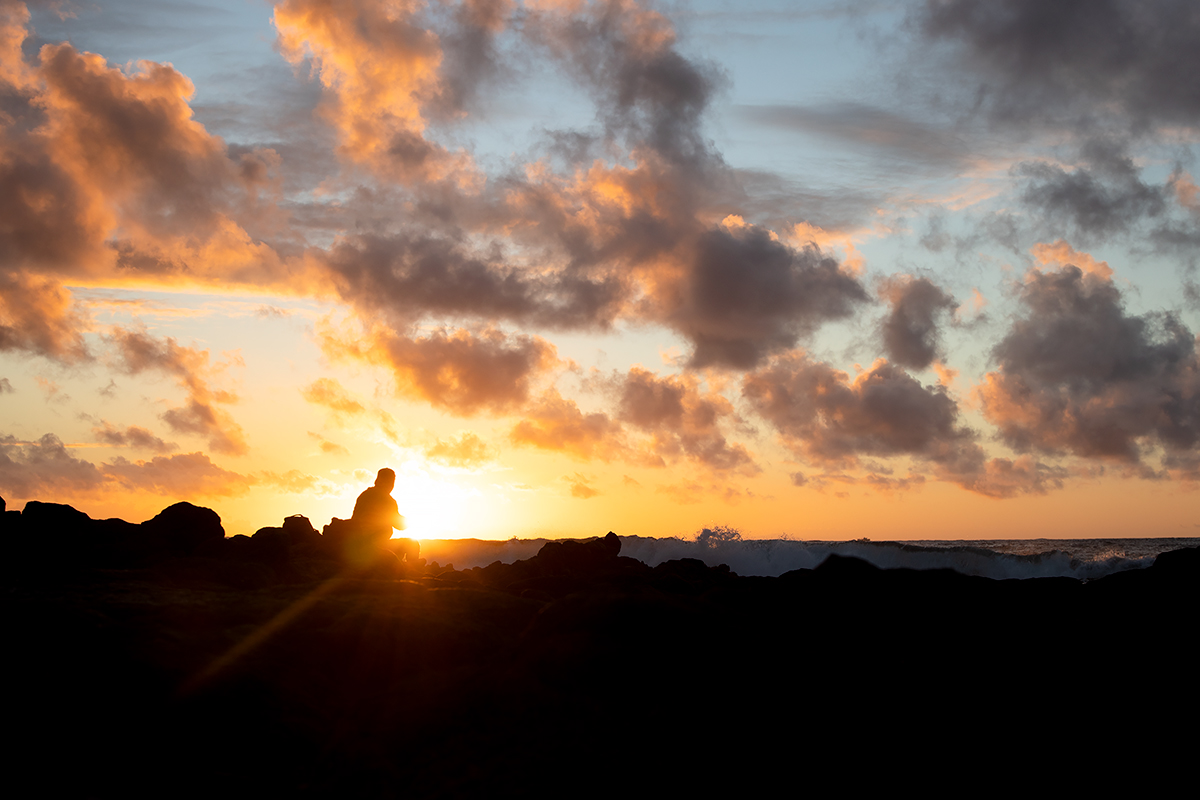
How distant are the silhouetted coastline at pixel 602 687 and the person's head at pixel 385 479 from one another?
52.0 feet

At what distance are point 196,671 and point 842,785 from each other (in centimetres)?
660

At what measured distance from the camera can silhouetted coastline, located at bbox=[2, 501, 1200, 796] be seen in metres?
7.15

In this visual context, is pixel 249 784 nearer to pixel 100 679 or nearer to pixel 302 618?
pixel 100 679

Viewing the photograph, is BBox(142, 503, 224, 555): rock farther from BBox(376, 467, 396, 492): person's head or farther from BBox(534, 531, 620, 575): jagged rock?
BBox(534, 531, 620, 575): jagged rock

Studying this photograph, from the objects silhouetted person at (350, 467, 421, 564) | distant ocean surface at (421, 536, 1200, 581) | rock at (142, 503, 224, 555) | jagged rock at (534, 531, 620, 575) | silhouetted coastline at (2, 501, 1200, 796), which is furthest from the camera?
distant ocean surface at (421, 536, 1200, 581)

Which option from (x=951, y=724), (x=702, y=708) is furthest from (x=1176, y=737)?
(x=702, y=708)

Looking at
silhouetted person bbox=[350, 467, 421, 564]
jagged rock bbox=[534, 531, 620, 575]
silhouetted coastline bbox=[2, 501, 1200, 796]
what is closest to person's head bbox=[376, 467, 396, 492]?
silhouetted person bbox=[350, 467, 421, 564]

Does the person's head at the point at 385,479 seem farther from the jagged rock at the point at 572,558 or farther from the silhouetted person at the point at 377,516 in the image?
the jagged rock at the point at 572,558

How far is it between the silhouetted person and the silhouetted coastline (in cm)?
1475

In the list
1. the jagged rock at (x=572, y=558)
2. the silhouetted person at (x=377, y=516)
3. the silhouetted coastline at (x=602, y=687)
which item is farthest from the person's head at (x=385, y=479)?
the silhouetted coastline at (x=602, y=687)

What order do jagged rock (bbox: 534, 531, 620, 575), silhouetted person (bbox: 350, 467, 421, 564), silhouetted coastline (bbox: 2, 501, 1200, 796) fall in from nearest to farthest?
1. silhouetted coastline (bbox: 2, 501, 1200, 796)
2. jagged rock (bbox: 534, 531, 620, 575)
3. silhouetted person (bbox: 350, 467, 421, 564)

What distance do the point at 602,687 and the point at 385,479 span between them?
20220 millimetres

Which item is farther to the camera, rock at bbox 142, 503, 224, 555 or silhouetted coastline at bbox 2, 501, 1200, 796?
rock at bbox 142, 503, 224, 555

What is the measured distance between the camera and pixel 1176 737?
710 centimetres
